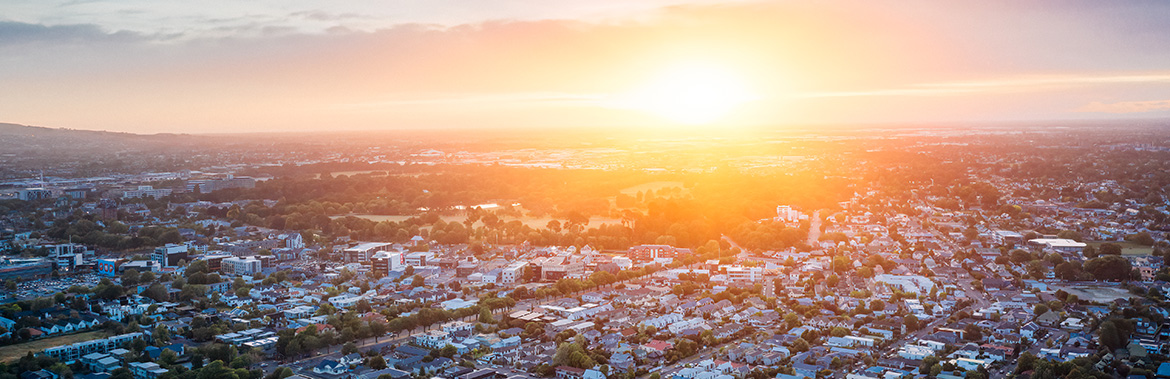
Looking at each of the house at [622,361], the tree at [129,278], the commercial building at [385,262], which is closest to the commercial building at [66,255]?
the tree at [129,278]

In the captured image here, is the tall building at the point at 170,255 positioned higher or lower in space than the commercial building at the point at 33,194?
lower

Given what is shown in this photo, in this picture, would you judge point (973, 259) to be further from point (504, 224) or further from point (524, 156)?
point (524, 156)

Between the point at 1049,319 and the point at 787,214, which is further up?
the point at 787,214

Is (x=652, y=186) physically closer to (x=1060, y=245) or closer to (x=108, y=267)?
(x=1060, y=245)

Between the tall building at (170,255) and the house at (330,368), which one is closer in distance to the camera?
the house at (330,368)

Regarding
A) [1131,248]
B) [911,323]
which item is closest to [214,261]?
[911,323]

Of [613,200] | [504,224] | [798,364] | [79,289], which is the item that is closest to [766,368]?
[798,364]

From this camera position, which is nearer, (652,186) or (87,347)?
(87,347)

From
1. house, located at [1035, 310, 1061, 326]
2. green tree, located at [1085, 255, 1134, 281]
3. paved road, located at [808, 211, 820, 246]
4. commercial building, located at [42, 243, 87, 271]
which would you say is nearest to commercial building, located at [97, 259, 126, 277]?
commercial building, located at [42, 243, 87, 271]

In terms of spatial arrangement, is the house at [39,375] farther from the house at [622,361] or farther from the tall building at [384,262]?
the tall building at [384,262]

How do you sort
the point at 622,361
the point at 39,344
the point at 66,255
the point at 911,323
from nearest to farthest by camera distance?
the point at 622,361 → the point at 39,344 → the point at 911,323 → the point at 66,255
